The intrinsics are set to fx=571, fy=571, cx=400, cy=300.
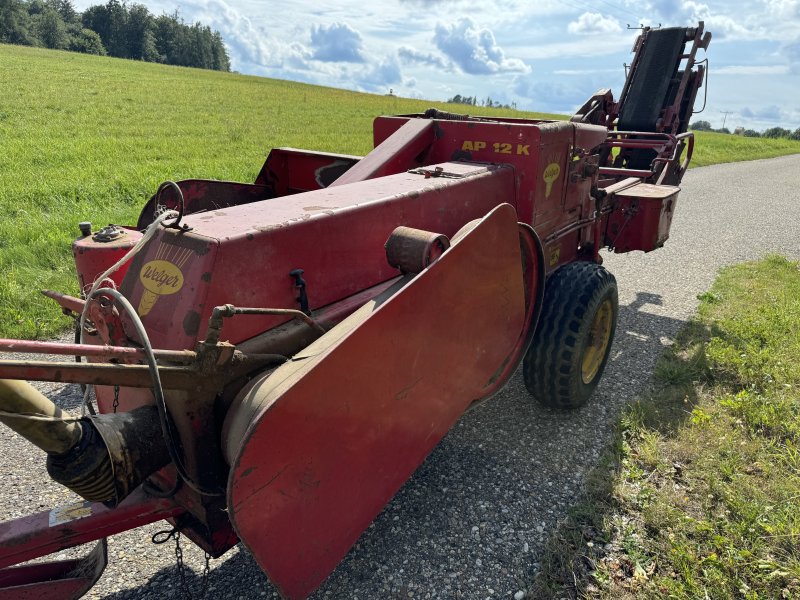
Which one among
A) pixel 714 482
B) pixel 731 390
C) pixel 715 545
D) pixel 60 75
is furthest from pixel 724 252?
pixel 60 75

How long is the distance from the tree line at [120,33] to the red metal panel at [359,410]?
267ft

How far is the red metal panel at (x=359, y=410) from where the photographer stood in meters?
1.69

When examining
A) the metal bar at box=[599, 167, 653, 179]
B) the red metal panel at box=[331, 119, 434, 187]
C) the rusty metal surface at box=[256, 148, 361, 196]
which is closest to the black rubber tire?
the red metal panel at box=[331, 119, 434, 187]

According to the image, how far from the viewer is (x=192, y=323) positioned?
6.21 ft

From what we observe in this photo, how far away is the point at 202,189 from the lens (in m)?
3.56

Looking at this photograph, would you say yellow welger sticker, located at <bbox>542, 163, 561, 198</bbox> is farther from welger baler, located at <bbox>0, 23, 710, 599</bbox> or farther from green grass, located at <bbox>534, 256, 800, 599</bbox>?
green grass, located at <bbox>534, 256, 800, 599</bbox>

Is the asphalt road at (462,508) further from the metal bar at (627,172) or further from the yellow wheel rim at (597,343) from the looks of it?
the metal bar at (627,172)

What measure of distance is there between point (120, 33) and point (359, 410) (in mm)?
93232

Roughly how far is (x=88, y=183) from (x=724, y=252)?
9.34 metres

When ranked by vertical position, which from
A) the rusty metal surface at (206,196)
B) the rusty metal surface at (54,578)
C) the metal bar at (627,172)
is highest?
the metal bar at (627,172)

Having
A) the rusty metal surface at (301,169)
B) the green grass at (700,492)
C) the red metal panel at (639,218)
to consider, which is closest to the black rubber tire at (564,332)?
the green grass at (700,492)

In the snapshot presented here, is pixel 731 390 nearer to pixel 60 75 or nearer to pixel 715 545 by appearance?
pixel 715 545

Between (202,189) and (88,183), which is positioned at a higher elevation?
(202,189)

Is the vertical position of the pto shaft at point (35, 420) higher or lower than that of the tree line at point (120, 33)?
lower
